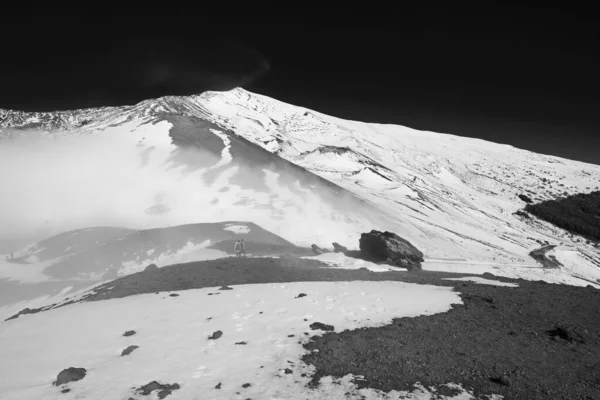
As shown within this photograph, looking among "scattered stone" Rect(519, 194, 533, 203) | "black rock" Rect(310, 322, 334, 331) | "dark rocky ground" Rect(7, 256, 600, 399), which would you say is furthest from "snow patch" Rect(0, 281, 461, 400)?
"scattered stone" Rect(519, 194, 533, 203)

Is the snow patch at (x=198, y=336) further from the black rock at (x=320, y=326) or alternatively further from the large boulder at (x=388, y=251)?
the large boulder at (x=388, y=251)

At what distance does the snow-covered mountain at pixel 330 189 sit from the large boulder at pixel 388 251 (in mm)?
7025

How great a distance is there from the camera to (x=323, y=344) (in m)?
11.1

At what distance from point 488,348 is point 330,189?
47072 millimetres

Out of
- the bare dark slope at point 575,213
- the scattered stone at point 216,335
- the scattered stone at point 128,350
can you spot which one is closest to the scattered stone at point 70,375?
the scattered stone at point 128,350

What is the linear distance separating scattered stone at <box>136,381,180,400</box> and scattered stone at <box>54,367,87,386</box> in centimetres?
182

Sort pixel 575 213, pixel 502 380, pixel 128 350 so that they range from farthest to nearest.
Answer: pixel 575 213 < pixel 128 350 < pixel 502 380

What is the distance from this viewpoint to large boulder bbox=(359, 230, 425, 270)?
30.1 metres

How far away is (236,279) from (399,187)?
2941 inches

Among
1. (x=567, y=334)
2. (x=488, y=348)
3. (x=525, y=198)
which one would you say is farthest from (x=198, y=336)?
(x=525, y=198)

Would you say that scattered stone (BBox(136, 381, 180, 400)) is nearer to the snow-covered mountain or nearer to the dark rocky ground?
the dark rocky ground

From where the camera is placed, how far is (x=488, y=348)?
11.2 m

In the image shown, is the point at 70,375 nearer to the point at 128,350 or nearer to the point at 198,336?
the point at 128,350

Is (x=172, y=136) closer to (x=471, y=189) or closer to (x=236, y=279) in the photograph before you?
(x=236, y=279)
